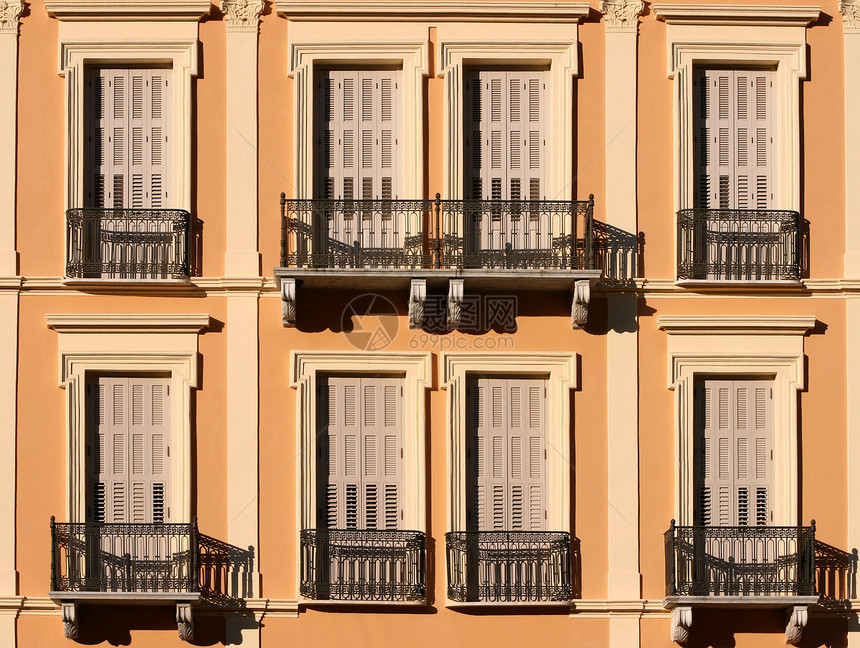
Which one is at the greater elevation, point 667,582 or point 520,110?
point 520,110

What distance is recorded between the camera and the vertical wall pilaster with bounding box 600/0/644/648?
17328mm

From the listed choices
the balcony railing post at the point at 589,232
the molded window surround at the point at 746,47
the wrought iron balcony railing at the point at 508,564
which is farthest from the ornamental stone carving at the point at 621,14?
the wrought iron balcony railing at the point at 508,564

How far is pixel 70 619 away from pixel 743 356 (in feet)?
29.4

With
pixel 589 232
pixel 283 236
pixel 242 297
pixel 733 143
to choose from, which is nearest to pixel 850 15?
pixel 733 143

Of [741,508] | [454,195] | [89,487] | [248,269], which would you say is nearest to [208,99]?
[248,269]

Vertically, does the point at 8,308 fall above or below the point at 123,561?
above

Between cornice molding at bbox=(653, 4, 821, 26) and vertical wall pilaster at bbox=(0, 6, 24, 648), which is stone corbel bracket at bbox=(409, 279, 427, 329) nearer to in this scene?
cornice molding at bbox=(653, 4, 821, 26)

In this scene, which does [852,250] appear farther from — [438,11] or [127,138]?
[127,138]

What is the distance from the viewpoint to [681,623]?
1697 centimetres

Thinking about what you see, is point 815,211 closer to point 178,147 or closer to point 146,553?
point 178,147

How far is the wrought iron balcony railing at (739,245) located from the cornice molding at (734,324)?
51cm

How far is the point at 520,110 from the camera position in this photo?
18219mm

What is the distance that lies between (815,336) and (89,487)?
30.9 ft

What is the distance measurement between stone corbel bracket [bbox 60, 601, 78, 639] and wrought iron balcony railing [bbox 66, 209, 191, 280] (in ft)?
13.3
